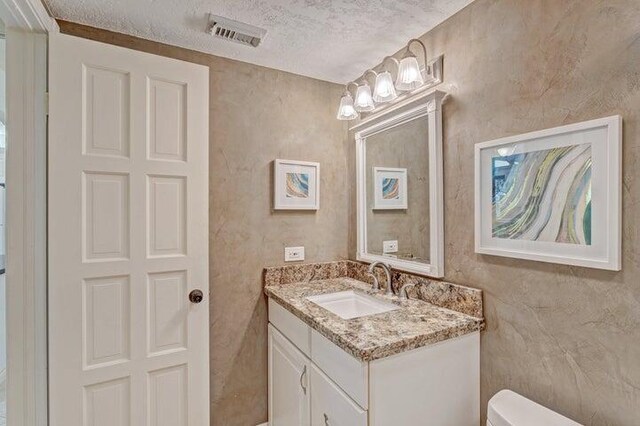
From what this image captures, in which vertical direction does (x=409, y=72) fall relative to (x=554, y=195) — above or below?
above

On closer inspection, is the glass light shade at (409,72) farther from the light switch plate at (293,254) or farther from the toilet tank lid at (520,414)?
the toilet tank lid at (520,414)

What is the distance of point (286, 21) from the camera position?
153cm

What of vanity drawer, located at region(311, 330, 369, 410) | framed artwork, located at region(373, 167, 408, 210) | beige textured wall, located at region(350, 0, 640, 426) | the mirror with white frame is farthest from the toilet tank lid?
framed artwork, located at region(373, 167, 408, 210)

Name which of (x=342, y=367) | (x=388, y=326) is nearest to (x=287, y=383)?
(x=342, y=367)

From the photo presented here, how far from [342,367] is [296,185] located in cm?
115

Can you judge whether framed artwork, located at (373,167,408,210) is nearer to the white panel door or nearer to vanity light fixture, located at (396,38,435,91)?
vanity light fixture, located at (396,38,435,91)

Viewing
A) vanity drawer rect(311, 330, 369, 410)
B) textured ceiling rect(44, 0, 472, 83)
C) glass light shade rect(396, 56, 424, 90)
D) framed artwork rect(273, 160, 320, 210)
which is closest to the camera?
vanity drawer rect(311, 330, 369, 410)

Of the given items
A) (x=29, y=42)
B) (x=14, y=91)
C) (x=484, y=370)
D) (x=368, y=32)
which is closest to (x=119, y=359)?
(x=14, y=91)

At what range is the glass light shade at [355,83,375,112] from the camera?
180cm

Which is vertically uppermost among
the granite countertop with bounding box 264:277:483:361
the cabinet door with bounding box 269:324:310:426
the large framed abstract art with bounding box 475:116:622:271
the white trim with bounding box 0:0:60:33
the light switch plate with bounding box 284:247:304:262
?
the white trim with bounding box 0:0:60:33

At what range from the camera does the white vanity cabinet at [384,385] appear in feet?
3.57

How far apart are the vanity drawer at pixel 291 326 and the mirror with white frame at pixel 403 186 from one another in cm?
63

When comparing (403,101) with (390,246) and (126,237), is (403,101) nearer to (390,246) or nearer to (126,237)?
(390,246)

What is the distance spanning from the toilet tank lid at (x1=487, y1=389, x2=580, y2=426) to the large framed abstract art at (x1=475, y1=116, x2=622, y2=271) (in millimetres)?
508
